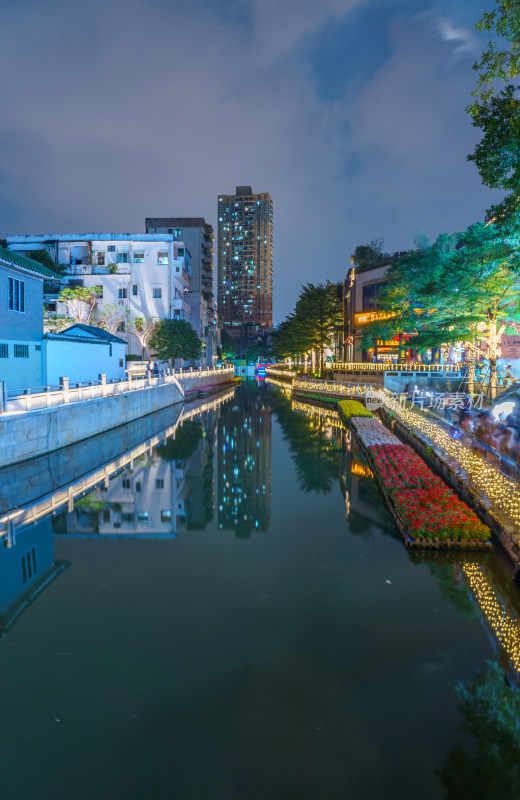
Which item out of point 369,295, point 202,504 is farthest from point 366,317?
point 202,504

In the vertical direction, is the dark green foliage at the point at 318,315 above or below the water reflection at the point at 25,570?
above

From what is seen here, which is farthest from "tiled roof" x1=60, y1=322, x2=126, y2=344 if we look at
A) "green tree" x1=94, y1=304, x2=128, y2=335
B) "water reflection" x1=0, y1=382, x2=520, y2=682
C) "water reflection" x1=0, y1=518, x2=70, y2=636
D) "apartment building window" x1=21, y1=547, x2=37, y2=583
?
"apartment building window" x1=21, y1=547, x2=37, y2=583

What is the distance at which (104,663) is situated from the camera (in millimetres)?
6148

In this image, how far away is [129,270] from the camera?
58.5 metres

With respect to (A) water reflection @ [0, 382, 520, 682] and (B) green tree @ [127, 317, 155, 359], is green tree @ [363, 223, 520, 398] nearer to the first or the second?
(A) water reflection @ [0, 382, 520, 682]

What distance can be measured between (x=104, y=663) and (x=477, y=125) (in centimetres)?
1554

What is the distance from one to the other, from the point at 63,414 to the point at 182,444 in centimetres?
648

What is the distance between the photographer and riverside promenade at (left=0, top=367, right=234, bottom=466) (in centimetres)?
1538

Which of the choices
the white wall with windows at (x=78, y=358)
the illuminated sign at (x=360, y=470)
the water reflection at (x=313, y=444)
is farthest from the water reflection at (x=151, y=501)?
the white wall with windows at (x=78, y=358)

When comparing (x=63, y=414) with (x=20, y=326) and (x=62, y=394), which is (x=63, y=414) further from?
(x=20, y=326)

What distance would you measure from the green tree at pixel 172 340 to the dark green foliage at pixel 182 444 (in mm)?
23319

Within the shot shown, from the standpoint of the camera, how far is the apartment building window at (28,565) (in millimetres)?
8974

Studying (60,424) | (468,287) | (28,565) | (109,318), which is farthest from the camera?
(109,318)

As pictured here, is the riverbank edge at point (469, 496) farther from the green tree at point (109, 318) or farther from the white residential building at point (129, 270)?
the white residential building at point (129, 270)
